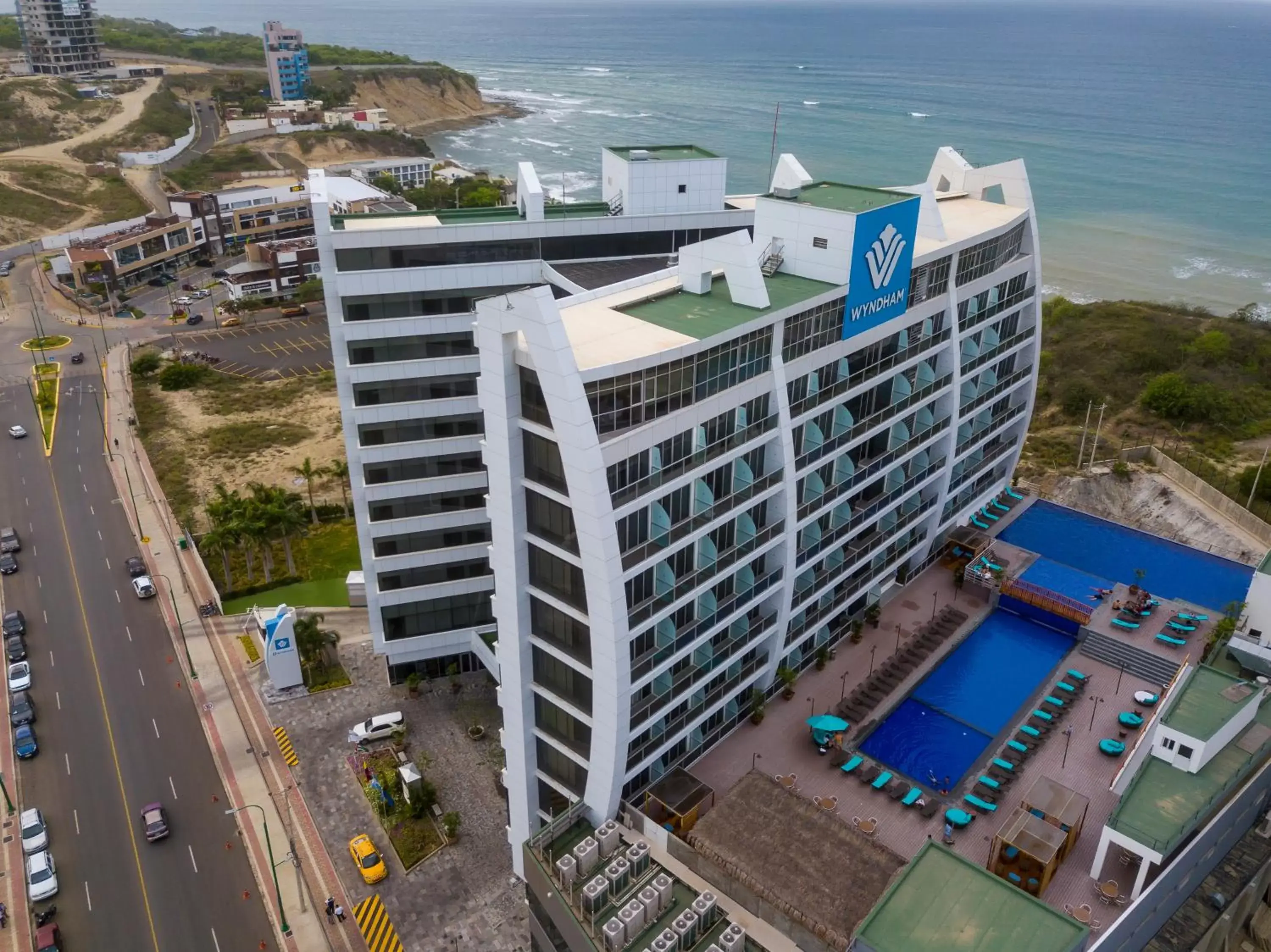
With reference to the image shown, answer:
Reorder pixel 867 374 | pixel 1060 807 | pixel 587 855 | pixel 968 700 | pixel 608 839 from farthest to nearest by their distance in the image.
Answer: pixel 867 374 → pixel 968 700 → pixel 1060 807 → pixel 608 839 → pixel 587 855

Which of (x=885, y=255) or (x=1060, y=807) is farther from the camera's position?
(x=885, y=255)

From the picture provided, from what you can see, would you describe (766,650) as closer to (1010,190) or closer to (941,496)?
(941,496)

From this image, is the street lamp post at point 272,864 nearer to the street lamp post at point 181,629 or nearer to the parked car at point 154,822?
the parked car at point 154,822

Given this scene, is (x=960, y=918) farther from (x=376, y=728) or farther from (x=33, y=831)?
(x=33, y=831)

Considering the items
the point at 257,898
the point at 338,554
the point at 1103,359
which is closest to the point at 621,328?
the point at 257,898

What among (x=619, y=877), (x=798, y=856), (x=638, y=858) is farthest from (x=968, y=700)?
(x=619, y=877)

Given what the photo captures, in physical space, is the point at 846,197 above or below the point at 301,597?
above

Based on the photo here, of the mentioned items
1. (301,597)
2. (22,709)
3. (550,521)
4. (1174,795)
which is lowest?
(301,597)
